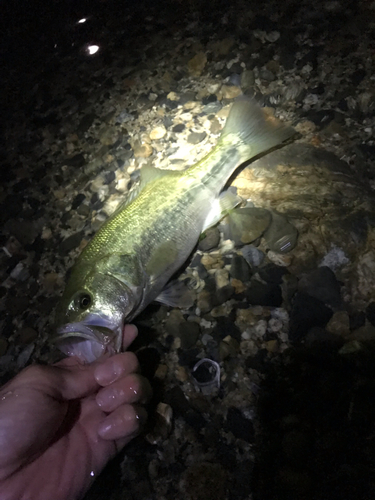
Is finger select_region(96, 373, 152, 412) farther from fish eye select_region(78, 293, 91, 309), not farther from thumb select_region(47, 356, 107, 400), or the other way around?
fish eye select_region(78, 293, 91, 309)

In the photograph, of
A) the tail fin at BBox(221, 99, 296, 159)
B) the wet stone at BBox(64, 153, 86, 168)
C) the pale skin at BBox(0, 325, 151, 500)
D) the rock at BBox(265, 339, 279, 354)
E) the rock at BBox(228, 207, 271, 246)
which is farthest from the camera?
the wet stone at BBox(64, 153, 86, 168)

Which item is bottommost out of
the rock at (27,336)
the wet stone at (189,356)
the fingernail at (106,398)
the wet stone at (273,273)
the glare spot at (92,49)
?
the wet stone at (189,356)

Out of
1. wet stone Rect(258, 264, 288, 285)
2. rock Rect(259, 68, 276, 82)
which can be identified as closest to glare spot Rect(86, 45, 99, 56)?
rock Rect(259, 68, 276, 82)

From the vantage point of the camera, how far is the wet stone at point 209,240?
127 inches

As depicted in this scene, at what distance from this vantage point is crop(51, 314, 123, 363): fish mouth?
7.64 ft

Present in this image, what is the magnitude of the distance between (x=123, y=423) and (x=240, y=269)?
155 cm

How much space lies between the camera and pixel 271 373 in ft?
8.35

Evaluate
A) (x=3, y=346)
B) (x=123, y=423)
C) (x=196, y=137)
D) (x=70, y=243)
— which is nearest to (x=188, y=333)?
(x=123, y=423)

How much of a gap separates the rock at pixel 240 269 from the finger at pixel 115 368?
3.86ft

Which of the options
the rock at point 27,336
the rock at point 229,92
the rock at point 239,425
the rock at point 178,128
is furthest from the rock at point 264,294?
the rock at point 229,92

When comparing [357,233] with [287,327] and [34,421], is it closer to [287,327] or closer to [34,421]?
[287,327]

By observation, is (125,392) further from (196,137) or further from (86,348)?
(196,137)

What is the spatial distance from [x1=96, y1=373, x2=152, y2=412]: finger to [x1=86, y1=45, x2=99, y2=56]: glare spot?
5.97 meters

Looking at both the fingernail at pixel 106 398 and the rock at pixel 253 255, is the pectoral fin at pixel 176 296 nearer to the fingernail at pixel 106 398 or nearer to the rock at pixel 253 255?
the rock at pixel 253 255
